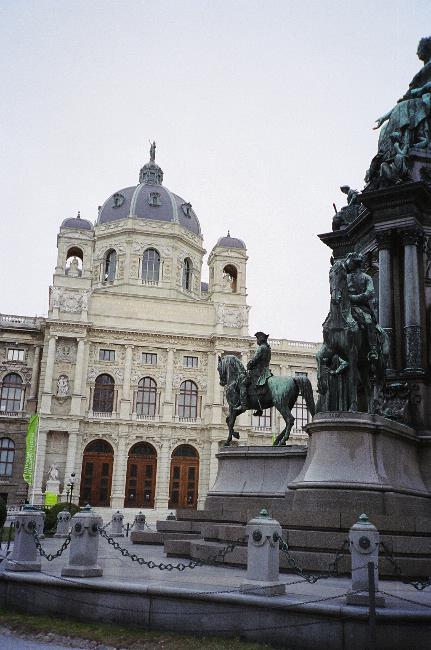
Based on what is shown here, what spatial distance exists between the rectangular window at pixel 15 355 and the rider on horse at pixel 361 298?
164 feet

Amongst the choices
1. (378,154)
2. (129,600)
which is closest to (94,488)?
(378,154)

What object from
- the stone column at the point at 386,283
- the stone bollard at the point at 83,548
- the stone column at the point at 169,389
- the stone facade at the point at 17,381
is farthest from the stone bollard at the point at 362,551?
the stone facade at the point at 17,381

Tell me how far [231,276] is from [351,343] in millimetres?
54725

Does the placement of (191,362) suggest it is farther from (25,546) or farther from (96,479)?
(25,546)

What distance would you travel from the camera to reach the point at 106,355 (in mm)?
58250

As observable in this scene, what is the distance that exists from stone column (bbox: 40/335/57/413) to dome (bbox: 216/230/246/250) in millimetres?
19847

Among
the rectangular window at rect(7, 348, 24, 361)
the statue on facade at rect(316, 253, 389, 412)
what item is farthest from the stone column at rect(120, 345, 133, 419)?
the statue on facade at rect(316, 253, 389, 412)

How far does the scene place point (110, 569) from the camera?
1016 cm

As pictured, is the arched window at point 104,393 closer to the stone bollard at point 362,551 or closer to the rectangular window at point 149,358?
the rectangular window at point 149,358

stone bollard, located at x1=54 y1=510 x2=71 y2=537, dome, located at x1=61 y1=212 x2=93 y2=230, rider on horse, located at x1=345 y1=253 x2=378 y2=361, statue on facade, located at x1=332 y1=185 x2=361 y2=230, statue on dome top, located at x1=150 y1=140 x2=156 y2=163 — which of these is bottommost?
stone bollard, located at x1=54 y1=510 x2=71 y2=537

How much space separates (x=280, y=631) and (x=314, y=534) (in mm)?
2872

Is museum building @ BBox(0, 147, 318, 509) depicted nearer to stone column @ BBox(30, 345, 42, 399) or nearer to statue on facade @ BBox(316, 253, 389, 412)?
stone column @ BBox(30, 345, 42, 399)

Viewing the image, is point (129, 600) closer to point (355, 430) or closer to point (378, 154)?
point (355, 430)

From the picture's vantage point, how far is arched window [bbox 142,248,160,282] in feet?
214
